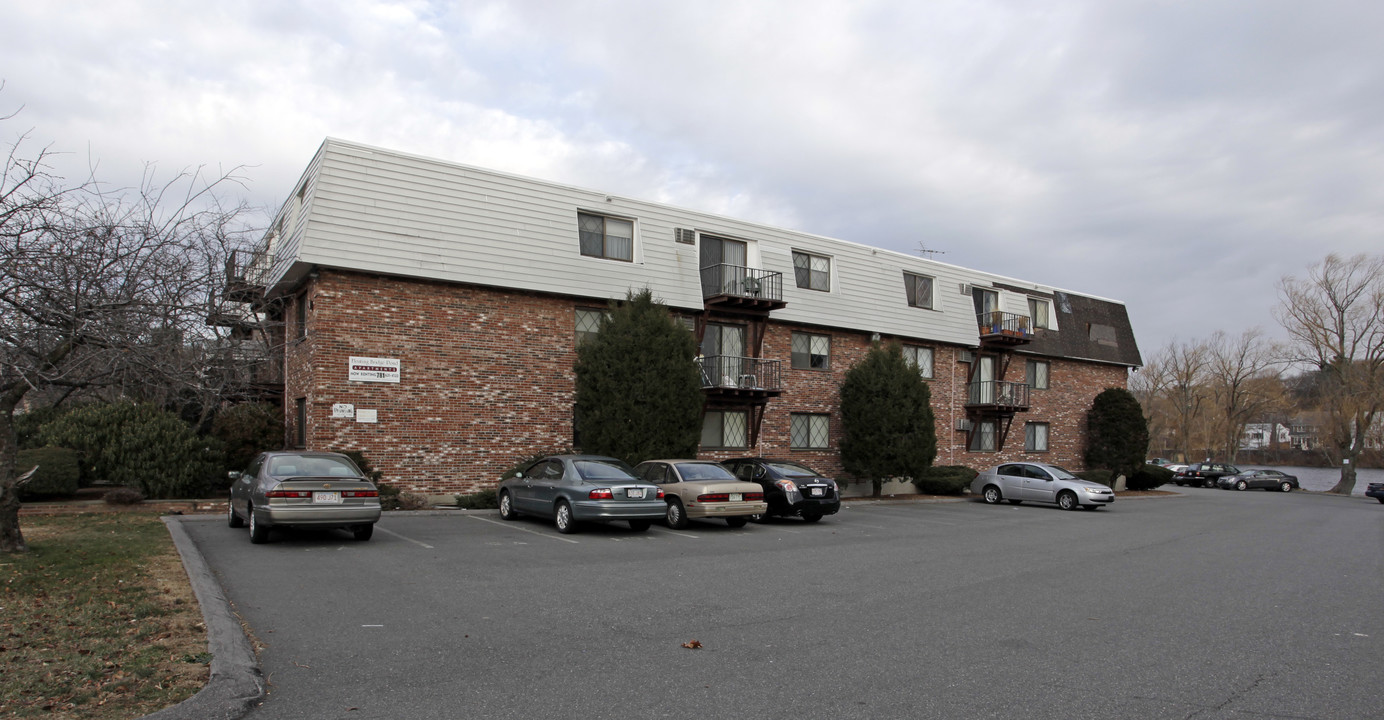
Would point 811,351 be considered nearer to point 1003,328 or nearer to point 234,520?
point 1003,328

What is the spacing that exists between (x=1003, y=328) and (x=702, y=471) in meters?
19.8

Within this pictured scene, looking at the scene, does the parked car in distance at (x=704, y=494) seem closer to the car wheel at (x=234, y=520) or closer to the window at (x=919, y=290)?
the car wheel at (x=234, y=520)

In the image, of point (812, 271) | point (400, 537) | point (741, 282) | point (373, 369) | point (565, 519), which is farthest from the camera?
point (812, 271)

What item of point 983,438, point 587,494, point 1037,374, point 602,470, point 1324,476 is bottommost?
point 1324,476

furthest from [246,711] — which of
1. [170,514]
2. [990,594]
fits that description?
[170,514]

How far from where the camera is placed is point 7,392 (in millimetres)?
9383

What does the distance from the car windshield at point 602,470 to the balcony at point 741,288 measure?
9.06m

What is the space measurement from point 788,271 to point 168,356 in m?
19.9

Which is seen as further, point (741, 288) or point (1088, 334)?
point (1088, 334)

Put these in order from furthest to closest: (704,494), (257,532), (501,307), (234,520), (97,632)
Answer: (501,307) → (704,494) → (234,520) → (257,532) → (97,632)

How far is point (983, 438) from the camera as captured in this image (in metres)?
33.1

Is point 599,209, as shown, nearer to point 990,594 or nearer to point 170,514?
point 170,514

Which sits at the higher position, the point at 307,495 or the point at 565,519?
the point at 307,495

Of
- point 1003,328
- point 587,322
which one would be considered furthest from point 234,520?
point 1003,328
